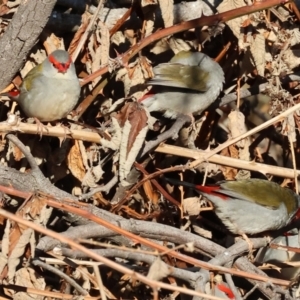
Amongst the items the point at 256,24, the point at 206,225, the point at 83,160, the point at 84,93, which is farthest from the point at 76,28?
the point at 206,225

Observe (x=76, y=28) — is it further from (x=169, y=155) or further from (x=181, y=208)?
(x=181, y=208)

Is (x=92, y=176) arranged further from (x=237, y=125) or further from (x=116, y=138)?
(x=237, y=125)

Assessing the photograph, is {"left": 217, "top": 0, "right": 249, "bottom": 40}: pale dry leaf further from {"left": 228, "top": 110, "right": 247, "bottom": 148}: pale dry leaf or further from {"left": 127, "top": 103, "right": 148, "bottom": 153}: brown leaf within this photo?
{"left": 127, "top": 103, "right": 148, "bottom": 153}: brown leaf

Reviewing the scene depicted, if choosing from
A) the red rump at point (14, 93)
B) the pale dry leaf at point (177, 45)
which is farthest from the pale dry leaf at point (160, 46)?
the red rump at point (14, 93)

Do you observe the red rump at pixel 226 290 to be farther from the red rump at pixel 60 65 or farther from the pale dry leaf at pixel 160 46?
the pale dry leaf at pixel 160 46

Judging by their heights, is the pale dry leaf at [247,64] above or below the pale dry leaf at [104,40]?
below

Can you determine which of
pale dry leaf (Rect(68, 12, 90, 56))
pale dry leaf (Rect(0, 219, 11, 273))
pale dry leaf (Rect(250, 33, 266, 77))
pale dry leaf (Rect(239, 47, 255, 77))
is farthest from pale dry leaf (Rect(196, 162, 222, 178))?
pale dry leaf (Rect(0, 219, 11, 273))
